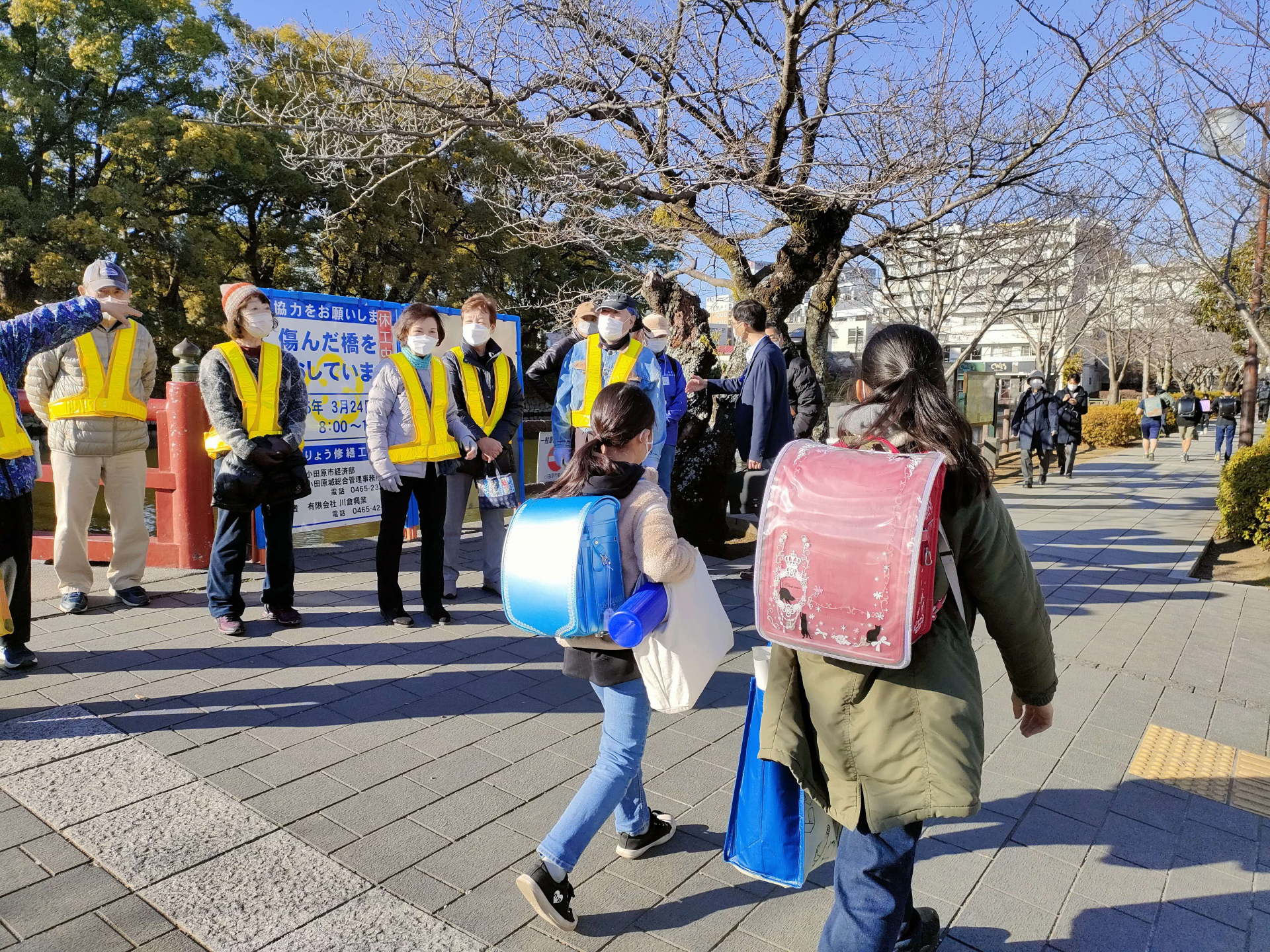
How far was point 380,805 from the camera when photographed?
9.57 ft

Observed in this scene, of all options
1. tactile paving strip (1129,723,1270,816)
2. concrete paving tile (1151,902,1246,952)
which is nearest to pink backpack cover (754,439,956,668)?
concrete paving tile (1151,902,1246,952)

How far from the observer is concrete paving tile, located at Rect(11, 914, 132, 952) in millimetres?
2152

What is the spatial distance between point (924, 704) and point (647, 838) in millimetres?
1278

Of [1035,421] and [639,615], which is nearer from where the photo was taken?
[639,615]

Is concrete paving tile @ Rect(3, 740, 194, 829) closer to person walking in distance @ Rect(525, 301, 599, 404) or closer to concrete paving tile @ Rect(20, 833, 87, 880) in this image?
concrete paving tile @ Rect(20, 833, 87, 880)

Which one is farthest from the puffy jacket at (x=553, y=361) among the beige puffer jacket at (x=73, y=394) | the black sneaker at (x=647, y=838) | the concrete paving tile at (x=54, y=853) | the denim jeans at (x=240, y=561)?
the concrete paving tile at (x=54, y=853)

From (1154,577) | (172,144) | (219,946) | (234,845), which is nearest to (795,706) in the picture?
(219,946)

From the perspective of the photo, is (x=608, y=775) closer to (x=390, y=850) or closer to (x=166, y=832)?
(x=390, y=850)

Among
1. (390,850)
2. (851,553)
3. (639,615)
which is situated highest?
(851,553)

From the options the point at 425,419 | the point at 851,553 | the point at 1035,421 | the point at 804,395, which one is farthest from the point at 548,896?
the point at 1035,421

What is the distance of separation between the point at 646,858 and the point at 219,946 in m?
1.23

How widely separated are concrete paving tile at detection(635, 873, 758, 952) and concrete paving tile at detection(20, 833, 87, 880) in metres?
1.72

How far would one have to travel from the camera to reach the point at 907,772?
174cm

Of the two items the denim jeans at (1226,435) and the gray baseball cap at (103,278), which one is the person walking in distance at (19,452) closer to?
the gray baseball cap at (103,278)
